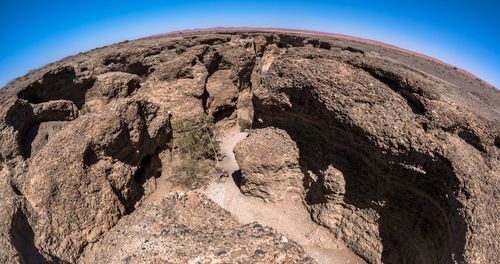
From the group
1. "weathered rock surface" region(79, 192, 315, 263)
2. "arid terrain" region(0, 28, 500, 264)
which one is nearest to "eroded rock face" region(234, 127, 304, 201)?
"arid terrain" region(0, 28, 500, 264)

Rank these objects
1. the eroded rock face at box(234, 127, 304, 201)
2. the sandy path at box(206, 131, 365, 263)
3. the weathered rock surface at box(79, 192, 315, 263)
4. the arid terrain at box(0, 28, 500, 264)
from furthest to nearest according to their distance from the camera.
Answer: the eroded rock face at box(234, 127, 304, 201) → the sandy path at box(206, 131, 365, 263) → the arid terrain at box(0, 28, 500, 264) → the weathered rock surface at box(79, 192, 315, 263)

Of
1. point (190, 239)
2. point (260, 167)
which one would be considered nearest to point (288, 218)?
point (260, 167)

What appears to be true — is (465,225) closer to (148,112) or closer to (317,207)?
(317,207)

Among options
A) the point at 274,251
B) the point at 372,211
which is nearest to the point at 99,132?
the point at 274,251

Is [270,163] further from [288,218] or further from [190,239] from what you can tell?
[190,239]

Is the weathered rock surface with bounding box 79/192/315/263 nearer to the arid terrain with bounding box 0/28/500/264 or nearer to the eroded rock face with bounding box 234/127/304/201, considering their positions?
the arid terrain with bounding box 0/28/500/264

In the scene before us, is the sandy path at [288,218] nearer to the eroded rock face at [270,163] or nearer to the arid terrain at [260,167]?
the arid terrain at [260,167]
